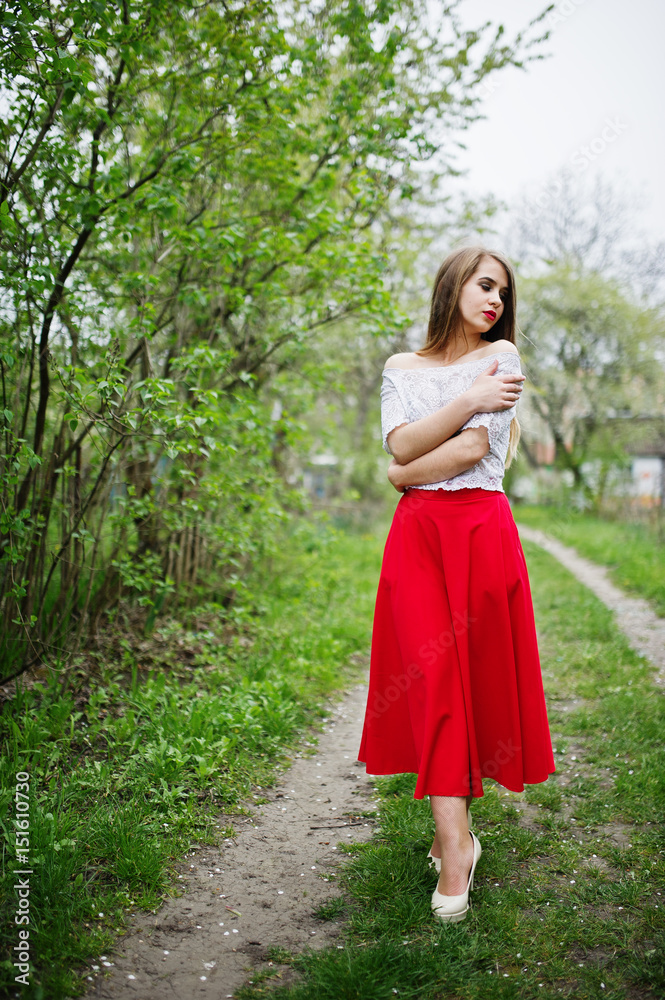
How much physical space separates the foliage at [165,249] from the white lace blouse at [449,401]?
113cm

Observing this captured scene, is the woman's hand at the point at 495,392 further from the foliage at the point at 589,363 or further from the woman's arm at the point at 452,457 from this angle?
the foliage at the point at 589,363

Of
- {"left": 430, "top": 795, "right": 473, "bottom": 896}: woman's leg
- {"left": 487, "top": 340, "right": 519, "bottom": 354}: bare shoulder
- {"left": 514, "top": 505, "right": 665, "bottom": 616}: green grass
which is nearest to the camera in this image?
{"left": 430, "top": 795, "right": 473, "bottom": 896}: woman's leg

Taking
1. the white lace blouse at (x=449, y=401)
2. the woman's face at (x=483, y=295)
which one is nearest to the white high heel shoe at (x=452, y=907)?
the white lace blouse at (x=449, y=401)

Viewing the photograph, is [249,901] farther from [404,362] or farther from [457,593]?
[404,362]

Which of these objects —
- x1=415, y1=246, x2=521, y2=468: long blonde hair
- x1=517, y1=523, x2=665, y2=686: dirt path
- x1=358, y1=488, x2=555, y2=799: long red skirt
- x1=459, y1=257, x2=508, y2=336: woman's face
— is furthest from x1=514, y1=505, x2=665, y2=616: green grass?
x1=459, y1=257, x2=508, y2=336: woman's face

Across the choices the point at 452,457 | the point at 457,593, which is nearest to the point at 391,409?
the point at 452,457

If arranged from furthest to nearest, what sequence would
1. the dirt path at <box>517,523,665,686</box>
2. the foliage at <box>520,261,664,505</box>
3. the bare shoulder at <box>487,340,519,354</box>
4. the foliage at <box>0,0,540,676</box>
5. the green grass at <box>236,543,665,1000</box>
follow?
1. the foliage at <box>520,261,664,505</box>
2. the dirt path at <box>517,523,665,686</box>
3. the foliage at <box>0,0,540,676</box>
4. the bare shoulder at <box>487,340,519,354</box>
5. the green grass at <box>236,543,665,1000</box>

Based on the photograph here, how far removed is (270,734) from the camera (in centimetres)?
359

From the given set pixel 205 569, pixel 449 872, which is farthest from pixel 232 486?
pixel 449 872

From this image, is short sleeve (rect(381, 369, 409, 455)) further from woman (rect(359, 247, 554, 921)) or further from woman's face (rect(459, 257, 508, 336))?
woman's face (rect(459, 257, 508, 336))

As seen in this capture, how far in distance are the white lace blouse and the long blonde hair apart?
134mm

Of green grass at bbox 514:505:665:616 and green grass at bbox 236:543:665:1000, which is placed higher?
green grass at bbox 514:505:665:616

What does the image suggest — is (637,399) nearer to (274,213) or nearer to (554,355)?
(554,355)

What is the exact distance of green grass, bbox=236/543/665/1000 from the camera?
1.83m
